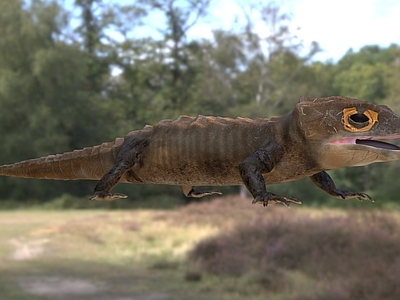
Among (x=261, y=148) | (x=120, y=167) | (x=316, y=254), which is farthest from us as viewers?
(x=316, y=254)

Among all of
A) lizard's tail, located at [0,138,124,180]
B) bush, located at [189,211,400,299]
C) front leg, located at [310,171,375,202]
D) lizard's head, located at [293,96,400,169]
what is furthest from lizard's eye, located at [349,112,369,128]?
bush, located at [189,211,400,299]

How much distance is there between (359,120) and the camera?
2.82 ft

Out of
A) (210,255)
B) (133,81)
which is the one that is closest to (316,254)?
(210,255)

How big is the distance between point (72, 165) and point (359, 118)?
69cm

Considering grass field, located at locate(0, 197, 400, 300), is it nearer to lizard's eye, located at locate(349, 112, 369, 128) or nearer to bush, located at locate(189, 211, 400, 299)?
bush, located at locate(189, 211, 400, 299)

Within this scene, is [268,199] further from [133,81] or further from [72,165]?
[133,81]

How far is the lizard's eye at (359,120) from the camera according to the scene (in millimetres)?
852

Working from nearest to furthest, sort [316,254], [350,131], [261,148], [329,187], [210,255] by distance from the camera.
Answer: [350,131]
[261,148]
[329,187]
[316,254]
[210,255]

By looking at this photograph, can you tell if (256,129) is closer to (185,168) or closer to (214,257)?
(185,168)

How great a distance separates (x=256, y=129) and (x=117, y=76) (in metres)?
13.3

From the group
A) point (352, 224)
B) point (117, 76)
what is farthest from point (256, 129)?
point (117, 76)

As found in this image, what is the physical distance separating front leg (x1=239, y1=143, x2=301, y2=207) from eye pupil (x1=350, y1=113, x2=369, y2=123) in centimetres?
16

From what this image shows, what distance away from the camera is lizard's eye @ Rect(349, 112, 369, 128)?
852 millimetres

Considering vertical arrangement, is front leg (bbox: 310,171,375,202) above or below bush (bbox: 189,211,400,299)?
above
